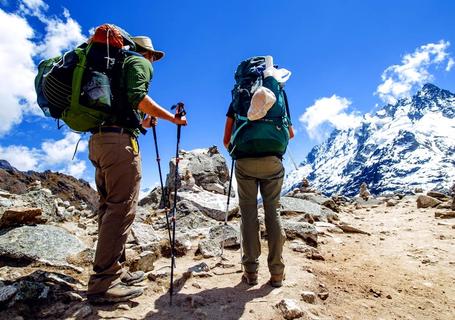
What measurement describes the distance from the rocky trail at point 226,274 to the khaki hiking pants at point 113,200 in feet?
1.51

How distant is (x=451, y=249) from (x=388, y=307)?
15.3 ft

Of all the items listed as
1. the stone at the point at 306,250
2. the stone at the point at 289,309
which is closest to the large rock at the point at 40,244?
the stone at the point at 289,309

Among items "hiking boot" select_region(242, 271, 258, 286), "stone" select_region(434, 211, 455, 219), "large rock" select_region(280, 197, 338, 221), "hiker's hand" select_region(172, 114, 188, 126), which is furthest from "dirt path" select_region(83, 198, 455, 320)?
"stone" select_region(434, 211, 455, 219)

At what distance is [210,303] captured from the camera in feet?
17.1

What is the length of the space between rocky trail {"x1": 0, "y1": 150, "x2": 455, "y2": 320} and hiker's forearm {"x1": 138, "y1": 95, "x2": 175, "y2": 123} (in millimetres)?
2752

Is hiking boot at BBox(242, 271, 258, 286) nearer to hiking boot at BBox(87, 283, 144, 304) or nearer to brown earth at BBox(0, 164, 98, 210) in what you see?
hiking boot at BBox(87, 283, 144, 304)

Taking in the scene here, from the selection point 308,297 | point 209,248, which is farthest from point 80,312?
point 209,248

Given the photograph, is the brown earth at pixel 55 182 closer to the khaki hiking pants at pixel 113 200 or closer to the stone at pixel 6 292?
the stone at pixel 6 292

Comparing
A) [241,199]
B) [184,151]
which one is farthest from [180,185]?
[241,199]

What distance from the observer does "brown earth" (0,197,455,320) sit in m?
4.96

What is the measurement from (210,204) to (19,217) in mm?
6100

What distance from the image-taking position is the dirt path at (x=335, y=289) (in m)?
4.99

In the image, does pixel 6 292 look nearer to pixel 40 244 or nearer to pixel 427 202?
pixel 40 244

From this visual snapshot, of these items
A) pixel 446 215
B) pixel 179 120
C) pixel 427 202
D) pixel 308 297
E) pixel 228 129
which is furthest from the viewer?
pixel 427 202
